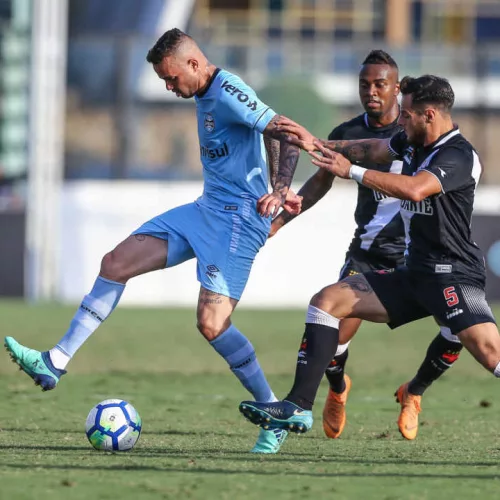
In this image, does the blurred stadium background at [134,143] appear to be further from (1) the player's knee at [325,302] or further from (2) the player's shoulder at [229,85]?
(1) the player's knee at [325,302]

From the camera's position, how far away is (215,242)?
7824 mm

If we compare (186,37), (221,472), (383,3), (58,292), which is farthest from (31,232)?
(383,3)

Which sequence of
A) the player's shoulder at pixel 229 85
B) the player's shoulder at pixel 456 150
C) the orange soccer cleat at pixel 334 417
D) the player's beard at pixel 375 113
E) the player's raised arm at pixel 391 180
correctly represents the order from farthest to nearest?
1. the player's beard at pixel 375 113
2. the orange soccer cleat at pixel 334 417
3. the player's shoulder at pixel 229 85
4. the player's shoulder at pixel 456 150
5. the player's raised arm at pixel 391 180

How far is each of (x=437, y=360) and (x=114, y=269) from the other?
2307 millimetres

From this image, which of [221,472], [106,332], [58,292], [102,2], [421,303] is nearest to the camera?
[221,472]

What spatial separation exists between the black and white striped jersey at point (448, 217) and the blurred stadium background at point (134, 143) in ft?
47.3

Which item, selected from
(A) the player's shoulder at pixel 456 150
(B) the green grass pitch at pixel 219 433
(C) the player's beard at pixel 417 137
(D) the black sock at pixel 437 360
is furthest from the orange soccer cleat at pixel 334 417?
(A) the player's shoulder at pixel 456 150

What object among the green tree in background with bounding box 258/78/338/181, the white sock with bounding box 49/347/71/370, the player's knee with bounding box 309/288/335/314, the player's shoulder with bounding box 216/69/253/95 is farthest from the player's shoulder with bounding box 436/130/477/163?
the green tree in background with bounding box 258/78/338/181

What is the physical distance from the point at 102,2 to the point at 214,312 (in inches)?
902

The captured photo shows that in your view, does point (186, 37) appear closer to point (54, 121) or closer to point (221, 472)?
point (221, 472)

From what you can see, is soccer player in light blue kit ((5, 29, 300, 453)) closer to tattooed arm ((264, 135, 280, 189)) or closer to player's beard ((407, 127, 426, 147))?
tattooed arm ((264, 135, 280, 189))

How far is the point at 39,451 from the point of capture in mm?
7035

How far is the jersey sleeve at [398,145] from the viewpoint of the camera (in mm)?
7699

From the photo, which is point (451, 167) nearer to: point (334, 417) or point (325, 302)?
point (325, 302)
